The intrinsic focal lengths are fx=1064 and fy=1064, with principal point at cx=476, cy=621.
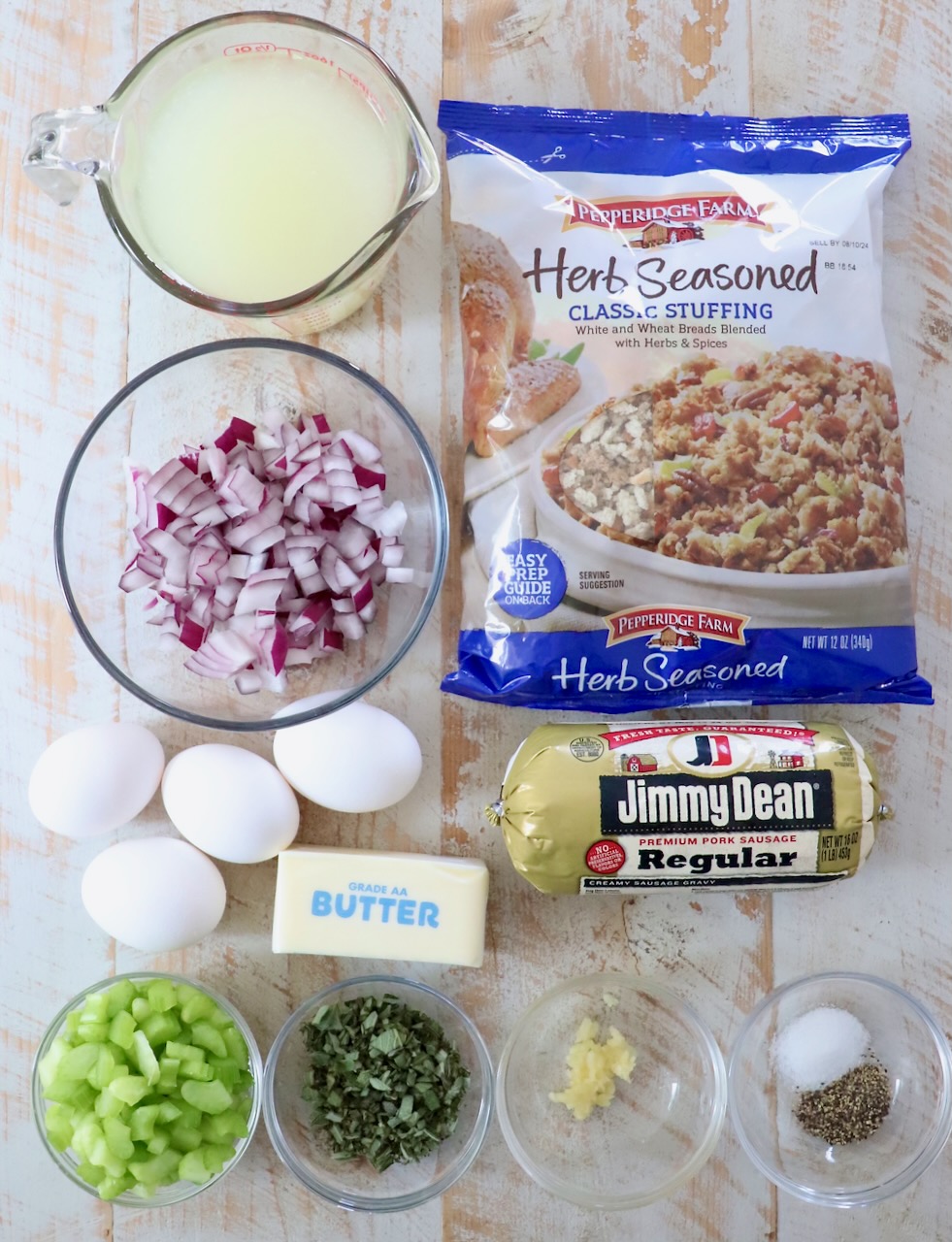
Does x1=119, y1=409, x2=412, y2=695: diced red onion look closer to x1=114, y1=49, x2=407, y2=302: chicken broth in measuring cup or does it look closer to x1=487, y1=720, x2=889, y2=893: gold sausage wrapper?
x1=114, y1=49, x2=407, y2=302: chicken broth in measuring cup

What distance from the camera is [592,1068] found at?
1267mm

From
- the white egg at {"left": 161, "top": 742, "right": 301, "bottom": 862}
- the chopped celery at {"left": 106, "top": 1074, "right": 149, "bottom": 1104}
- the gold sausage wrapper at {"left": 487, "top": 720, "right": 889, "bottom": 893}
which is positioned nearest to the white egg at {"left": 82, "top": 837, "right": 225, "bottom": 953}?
the white egg at {"left": 161, "top": 742, "right": 301, "bottom": 862}

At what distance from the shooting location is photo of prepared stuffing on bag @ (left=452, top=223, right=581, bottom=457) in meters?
1.22

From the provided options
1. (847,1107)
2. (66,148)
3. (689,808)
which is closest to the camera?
(66,148)

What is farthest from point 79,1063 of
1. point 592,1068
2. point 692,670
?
point 692,670

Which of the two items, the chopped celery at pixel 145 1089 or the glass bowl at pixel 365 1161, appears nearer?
the chopped celery at pixel 145 1089

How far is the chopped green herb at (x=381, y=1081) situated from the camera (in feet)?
3.97

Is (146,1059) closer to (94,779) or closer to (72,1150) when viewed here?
(72,1150)

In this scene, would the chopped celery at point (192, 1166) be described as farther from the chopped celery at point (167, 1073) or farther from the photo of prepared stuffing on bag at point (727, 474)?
the photo of prepared stuffing on bag at point (727, 474)

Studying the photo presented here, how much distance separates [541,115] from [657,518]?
50cm

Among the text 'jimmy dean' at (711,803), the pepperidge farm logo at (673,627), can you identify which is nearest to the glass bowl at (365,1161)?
the text 'jimmy dean' at (711,803)

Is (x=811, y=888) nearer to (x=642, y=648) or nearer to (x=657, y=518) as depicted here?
(x=642, y=648)

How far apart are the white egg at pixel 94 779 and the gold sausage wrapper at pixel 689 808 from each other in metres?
0.42

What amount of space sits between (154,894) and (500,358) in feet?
2.36
